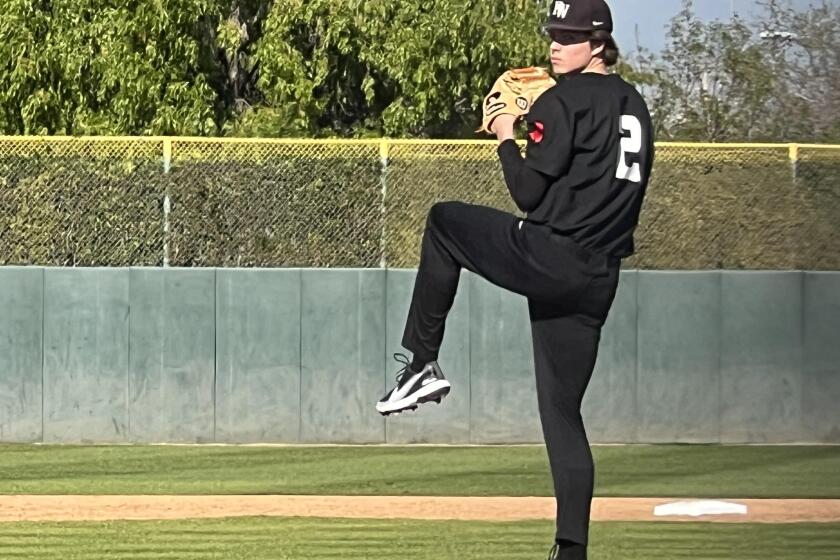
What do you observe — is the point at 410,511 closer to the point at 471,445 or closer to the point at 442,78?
the point at 471,445

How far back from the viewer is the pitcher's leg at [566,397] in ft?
21.0

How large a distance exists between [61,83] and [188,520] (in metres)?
8.49

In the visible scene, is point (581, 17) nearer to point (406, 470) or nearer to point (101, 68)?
point (406, 470)

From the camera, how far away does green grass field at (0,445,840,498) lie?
459 inches

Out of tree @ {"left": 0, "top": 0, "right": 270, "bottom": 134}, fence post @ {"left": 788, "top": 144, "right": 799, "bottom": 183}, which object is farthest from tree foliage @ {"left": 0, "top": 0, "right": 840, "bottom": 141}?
fence post @ {"left": 788, "top": 144, "right": 799, "bottom": 183}

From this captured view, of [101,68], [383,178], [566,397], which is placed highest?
[101,68]

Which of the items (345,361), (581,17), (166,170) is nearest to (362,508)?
(345,361)

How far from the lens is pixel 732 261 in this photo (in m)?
15.0

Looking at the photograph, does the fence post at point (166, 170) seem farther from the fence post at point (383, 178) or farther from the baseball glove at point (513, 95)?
the baseball glove at point (513, 95)

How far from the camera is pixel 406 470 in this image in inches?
505

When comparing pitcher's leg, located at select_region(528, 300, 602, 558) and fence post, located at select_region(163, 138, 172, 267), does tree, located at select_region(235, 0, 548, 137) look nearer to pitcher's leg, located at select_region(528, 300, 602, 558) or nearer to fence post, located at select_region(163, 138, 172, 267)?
fence post, located at select_region(163, 138, 172, 267)

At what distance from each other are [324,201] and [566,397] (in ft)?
28.1

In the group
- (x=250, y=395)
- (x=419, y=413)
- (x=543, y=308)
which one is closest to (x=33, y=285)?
(x=250, y=395)

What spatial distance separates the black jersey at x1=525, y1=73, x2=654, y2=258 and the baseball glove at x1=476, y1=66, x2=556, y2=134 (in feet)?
0.48
